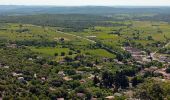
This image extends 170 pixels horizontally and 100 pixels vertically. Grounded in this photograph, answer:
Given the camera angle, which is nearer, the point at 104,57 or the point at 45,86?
the point at 45,86

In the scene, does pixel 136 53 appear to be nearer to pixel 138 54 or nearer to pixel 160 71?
pixel 138 54

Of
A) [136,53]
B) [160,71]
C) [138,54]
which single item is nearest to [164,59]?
[138,54]

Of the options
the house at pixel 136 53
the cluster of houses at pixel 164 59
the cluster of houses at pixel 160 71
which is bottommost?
the house at pixel 136 53

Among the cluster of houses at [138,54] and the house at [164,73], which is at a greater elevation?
the house at [164,73]

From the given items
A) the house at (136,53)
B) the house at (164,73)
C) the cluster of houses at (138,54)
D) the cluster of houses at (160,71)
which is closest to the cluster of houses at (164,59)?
the cluster of houses at (138,54)

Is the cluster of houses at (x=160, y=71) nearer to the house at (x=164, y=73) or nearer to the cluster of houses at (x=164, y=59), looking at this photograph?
the house at (x=164, y=73)

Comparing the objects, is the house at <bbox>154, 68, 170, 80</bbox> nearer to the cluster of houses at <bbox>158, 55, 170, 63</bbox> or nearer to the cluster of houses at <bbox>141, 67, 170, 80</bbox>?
Answer: the cluster of houses at <bbox>141, 67, 170, 80</bbox>

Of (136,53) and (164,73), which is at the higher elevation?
(164,73)

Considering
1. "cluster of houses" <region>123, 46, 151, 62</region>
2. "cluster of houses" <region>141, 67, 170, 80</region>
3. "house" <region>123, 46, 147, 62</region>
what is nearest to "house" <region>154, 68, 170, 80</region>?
"cluster of houses" <region>141, 67, 170, 80</region>

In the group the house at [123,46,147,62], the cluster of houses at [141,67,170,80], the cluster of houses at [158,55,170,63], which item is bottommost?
the house at [123,46,147,62]

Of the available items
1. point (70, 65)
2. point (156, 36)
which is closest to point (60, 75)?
point (70, 65)

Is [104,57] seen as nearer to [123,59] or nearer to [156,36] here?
[123,59]
